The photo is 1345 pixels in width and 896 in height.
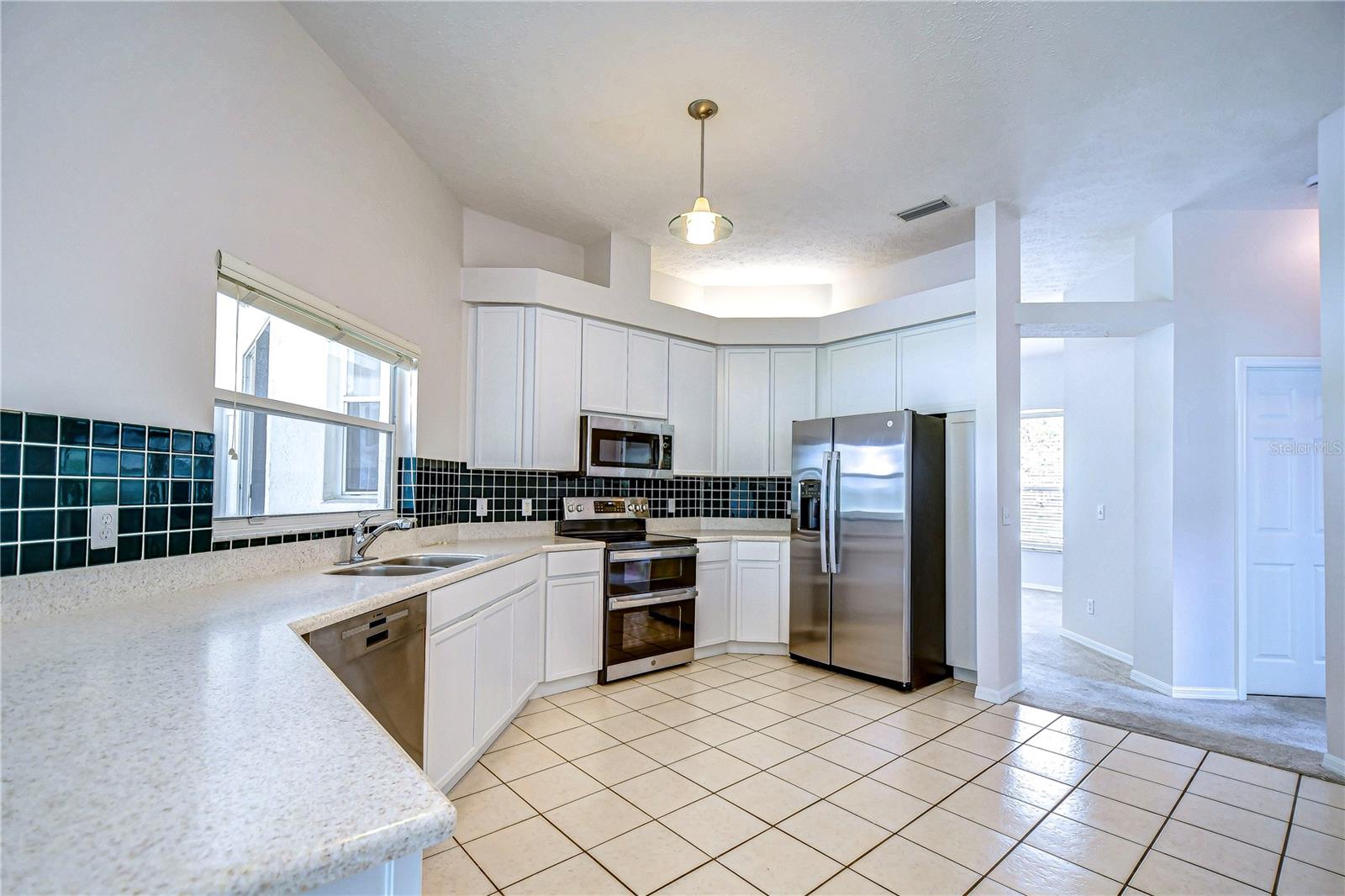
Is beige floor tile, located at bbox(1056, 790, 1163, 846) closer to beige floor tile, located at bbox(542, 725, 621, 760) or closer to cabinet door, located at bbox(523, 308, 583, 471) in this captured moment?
beige floor tile, located at bbox(542, 725, 621, 760)

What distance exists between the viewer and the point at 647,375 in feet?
15.0

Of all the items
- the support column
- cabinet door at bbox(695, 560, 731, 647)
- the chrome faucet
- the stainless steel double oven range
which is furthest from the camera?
cabinet door at bbox(695, 560, 731, 647)

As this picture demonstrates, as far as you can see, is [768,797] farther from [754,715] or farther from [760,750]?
[754,715]

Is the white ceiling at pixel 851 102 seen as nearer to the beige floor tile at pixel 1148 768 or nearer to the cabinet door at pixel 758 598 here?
the cabinet door at pixel 758 598

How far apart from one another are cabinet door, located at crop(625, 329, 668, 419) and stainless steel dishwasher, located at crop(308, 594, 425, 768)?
8.35ft

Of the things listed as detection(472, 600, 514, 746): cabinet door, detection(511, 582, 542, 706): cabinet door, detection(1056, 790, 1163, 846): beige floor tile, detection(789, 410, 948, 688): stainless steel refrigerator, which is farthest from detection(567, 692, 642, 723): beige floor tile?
detection(1056, 790, 1163, 846): beige floor tile

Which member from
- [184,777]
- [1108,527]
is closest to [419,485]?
[184,777]

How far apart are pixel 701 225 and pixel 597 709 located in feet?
8.25

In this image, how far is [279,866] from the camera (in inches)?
21.4

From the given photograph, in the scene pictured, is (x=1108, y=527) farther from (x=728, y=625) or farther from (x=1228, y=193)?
(x=728, y=625)

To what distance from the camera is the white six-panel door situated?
3.79m

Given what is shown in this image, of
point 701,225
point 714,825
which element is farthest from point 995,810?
point 701,225

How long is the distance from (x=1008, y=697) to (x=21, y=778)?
421 cm

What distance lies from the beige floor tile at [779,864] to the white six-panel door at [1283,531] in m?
3.40
